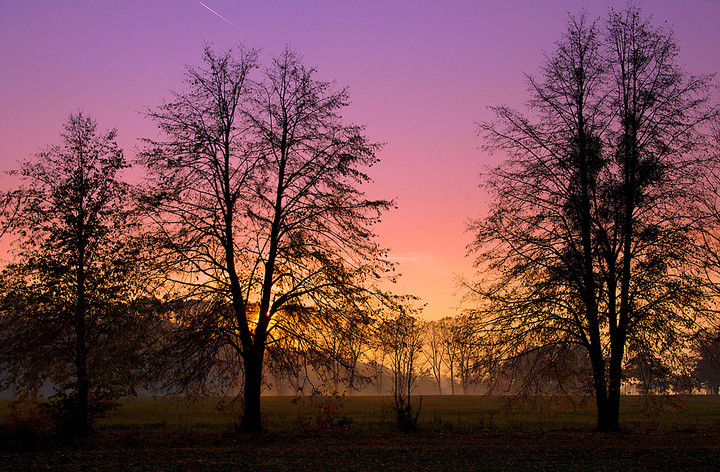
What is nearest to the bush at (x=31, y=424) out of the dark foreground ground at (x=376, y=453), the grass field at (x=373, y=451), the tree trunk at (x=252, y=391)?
the grass field at (x=373, y=451)

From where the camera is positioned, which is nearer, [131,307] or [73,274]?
[131,307]

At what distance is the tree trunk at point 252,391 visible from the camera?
17422 mm

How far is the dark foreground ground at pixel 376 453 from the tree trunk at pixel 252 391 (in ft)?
2.90

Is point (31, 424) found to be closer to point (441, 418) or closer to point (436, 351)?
point (441, 418)

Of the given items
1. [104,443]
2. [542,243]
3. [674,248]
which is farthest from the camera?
[542,243]

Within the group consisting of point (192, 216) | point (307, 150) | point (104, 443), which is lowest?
point (104, 443)

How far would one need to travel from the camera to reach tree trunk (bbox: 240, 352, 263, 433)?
17.4 metres

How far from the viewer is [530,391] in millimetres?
17547

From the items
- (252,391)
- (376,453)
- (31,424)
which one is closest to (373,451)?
(376,453)

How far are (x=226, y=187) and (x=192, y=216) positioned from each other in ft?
4.75

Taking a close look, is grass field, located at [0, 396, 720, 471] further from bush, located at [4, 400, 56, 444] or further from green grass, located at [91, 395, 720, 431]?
bush, located at [4, 400, 56, 444]

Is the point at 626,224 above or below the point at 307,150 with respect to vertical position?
below

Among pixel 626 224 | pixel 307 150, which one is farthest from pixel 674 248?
pixel 307 150

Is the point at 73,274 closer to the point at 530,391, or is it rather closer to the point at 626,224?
the point at 530,391
